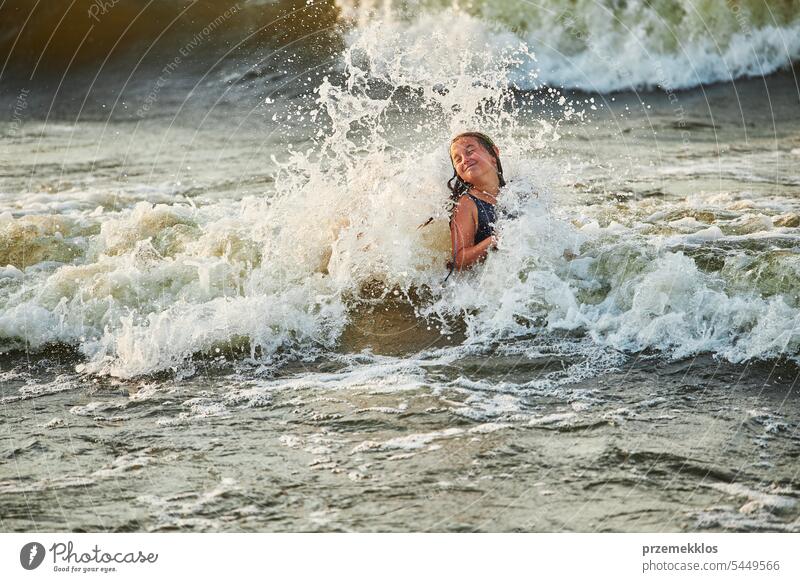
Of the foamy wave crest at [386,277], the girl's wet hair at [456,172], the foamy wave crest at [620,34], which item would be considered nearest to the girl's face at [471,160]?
the girl's wet hair at [456,172]

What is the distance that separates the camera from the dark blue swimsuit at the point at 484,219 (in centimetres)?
366

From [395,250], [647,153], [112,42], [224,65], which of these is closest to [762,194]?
[647,153]

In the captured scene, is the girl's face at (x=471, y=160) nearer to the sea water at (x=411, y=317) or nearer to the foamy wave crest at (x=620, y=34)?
the sea water at (x=411, y=317)

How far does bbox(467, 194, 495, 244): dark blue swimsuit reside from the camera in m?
3.66

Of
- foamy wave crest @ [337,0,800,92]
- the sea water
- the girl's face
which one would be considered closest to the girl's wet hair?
the girl's face

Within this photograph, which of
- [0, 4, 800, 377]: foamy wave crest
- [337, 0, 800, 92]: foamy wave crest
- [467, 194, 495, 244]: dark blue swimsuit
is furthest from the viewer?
[337, 0, 800, 92]: foamy wave crest

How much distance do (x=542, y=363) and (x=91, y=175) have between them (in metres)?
4.39

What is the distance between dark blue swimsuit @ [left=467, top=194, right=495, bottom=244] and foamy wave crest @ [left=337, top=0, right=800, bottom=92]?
11.0 feet

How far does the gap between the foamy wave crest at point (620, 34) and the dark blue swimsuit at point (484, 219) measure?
3.34m

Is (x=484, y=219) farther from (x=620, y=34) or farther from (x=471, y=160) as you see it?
(x=620, y=34)

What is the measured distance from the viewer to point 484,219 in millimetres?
3660

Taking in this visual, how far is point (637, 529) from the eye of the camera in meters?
2.30

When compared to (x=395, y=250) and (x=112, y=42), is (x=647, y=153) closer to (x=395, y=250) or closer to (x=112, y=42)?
(x=395, y=250)

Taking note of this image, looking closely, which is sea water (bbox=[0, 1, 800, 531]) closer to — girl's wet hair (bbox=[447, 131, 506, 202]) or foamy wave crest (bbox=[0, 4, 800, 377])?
foamy wave crest (bbox=[0, 4, 800, 377])
